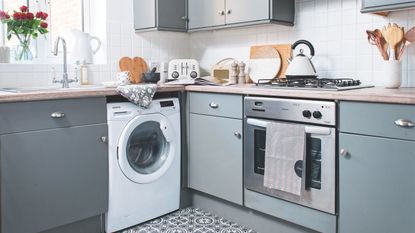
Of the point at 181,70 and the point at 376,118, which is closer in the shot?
the point at 376,118

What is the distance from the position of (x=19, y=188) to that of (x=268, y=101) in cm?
144

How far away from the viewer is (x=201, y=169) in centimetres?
283

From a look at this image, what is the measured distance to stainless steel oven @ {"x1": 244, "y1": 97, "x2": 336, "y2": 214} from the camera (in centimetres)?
203

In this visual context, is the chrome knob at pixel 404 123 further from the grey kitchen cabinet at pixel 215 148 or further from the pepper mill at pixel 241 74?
A: the pepper mill at pixel 241 74

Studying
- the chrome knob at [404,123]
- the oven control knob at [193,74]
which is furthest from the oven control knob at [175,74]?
the chrome knob at [404,123]

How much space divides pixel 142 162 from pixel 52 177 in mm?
654

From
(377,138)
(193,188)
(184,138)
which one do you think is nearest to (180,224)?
(193,188)

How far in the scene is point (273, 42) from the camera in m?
2.98

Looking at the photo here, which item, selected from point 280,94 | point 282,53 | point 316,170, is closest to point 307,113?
point 280,94

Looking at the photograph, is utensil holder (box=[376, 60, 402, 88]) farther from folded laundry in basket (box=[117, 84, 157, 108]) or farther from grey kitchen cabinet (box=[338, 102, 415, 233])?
folded laundry in basket (box=[117, 84, 157, 108])

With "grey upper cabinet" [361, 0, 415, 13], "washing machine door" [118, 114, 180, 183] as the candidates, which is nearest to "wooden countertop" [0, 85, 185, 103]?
"washing machine door" [118, 114, 180, 183]

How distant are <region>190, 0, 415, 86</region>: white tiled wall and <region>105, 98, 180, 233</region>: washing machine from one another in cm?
99

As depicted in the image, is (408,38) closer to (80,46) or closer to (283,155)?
(283,155)

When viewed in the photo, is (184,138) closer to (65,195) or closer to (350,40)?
(65,195)
